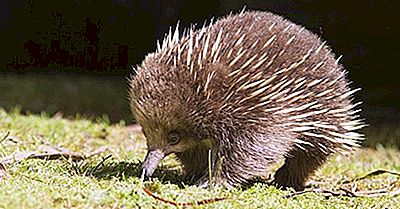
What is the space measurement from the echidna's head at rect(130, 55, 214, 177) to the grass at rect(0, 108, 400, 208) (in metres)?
0.15

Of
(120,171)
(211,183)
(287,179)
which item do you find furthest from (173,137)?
(287,179)

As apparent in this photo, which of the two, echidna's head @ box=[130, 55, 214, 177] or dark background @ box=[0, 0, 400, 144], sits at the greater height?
dark background @ box=[0, 0, 400, 144]

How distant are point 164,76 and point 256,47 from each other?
0.38m

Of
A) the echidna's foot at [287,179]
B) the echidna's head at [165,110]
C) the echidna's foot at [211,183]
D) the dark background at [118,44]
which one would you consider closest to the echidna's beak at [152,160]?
the echidna's head at [165,110]

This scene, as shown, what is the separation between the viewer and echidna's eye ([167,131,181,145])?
2.95 meters

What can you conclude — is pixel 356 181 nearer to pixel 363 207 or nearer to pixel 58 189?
pixel 363 207

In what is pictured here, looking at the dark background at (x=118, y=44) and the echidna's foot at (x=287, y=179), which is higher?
the dark background at (x=118, y=44)

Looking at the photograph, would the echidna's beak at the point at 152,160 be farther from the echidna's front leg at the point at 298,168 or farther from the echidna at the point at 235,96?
the echidna's front leg at the point at 298,168

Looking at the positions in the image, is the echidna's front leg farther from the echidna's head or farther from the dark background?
the dark background

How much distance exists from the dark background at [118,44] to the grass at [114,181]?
113cm

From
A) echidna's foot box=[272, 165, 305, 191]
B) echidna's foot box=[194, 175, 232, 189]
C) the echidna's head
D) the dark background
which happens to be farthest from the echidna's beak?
the dark background

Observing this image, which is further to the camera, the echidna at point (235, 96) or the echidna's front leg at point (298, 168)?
the echidna's front leg at point (298, 168)

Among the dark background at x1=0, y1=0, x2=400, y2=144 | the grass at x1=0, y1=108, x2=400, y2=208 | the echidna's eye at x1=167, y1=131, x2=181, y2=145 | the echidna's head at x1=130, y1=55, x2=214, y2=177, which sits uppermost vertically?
the dark background at x1=0, y1=0, x2=400, y2=144

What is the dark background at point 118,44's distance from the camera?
6.13m
